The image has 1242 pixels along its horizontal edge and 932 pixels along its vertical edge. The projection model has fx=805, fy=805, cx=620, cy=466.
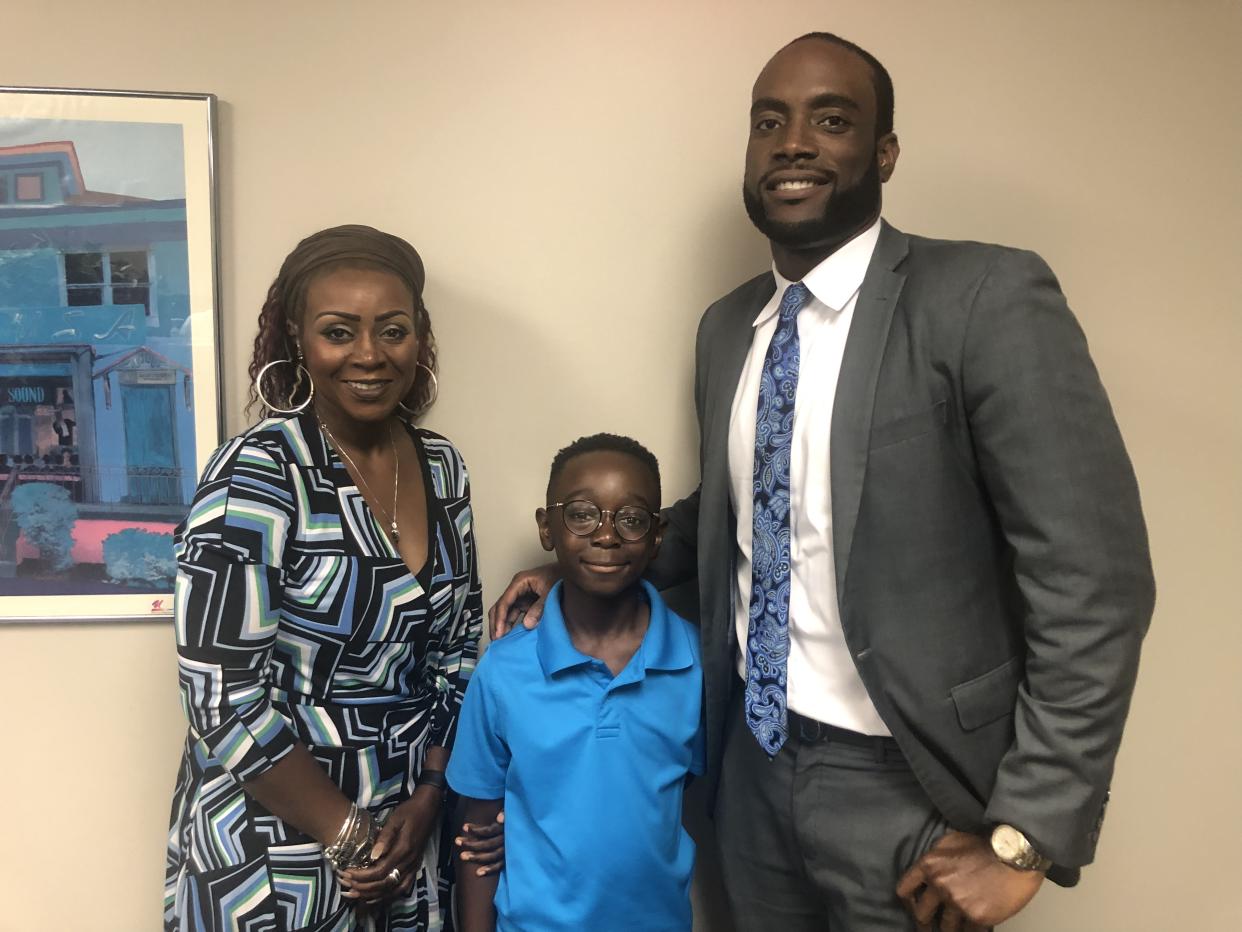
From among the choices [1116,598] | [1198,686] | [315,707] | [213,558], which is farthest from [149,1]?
[1198,686]

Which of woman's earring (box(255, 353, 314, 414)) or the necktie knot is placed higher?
the necktie knot

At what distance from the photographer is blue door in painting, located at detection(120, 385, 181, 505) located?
1669mm

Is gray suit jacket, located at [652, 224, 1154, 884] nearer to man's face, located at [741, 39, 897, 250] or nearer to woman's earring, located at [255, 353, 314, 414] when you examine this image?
man's face, located at [741, 39, 897, 250]

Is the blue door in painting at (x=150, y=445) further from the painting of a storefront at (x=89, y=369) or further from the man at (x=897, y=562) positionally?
the man at (x=897, y=562)

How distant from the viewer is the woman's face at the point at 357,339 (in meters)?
1.37

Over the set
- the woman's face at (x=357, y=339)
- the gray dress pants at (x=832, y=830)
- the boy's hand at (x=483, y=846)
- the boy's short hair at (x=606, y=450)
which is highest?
the woman's face at (x=357, y=339)

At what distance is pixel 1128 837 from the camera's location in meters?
1.90

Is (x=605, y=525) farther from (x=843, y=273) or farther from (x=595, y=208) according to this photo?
(x=595, y=208)

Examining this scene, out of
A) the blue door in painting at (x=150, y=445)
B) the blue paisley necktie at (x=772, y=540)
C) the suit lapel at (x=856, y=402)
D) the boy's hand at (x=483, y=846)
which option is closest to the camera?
the suit lapel at (x=856, y=402)

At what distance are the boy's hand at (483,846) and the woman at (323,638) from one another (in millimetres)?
82

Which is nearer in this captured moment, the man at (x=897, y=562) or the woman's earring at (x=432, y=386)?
the man at (x=897, y=562)

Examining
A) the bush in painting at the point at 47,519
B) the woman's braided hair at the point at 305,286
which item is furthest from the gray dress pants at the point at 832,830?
the bush in painting at the point at 47,519

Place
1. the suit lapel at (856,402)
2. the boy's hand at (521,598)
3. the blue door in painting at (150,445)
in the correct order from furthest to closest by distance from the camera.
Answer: the blue door in painting at (150,445), the boy's hand at (521,598), the suit lapel at (856,402)

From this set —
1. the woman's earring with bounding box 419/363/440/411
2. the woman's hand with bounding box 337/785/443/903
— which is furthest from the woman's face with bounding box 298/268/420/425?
the woman's hand with bounding box 337/785/443/903
